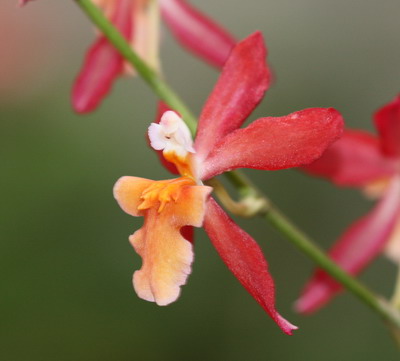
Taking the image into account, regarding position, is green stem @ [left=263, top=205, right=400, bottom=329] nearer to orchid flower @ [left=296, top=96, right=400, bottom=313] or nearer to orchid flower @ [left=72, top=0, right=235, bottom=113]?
orchid flower @ [left=296, top=96, right=400, bottom=313]

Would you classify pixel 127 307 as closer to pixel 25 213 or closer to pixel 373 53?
pixel 25 213

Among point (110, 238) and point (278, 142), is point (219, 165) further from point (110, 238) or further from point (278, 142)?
point (110, 238)

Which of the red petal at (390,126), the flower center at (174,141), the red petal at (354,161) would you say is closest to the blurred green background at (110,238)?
the red petal at (354,161)

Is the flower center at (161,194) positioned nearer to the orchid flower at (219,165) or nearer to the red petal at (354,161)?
the orchid flower at (219,165)

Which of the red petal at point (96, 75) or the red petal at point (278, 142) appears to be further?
the red petal at point (96, 75)

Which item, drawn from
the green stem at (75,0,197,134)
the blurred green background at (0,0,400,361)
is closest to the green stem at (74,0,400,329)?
the green stem at (75,0,197,134)

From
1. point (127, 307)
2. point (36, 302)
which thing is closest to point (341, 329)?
point (127, 307)
